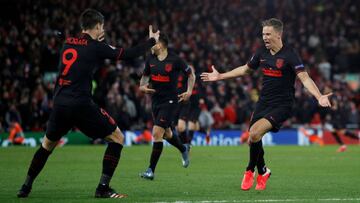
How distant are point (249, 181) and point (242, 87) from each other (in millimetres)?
23982

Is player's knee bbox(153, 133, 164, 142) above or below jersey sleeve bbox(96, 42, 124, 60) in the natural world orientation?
below

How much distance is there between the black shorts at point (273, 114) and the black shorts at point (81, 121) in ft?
8.95

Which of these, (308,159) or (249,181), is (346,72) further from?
(249,181)

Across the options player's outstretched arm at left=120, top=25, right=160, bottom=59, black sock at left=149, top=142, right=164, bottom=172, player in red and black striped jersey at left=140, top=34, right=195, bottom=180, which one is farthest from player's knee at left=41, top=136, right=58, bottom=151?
player in red and black striped jersey at left=140, top=34, right=195, bottom=180

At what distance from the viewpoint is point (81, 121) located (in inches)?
422

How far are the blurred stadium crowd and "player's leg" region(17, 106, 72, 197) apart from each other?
16.4 metres

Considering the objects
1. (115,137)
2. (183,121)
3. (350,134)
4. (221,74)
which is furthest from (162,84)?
(350,134)

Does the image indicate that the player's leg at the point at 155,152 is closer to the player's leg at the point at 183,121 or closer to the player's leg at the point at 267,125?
the player's leg at the point at 267,125

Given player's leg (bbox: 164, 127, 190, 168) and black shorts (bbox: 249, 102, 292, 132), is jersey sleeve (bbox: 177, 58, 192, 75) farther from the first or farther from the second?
black shorts (bbox: 249, 102, 292, 132)

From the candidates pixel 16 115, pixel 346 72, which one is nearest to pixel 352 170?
pixel 16 115

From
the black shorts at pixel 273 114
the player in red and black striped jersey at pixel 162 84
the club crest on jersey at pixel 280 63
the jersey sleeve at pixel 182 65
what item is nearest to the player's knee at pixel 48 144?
the black shorts at pixel 273 114

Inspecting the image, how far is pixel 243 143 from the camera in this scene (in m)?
32.3

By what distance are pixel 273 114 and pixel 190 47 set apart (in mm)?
24480

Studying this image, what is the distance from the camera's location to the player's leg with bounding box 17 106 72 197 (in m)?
10.7
